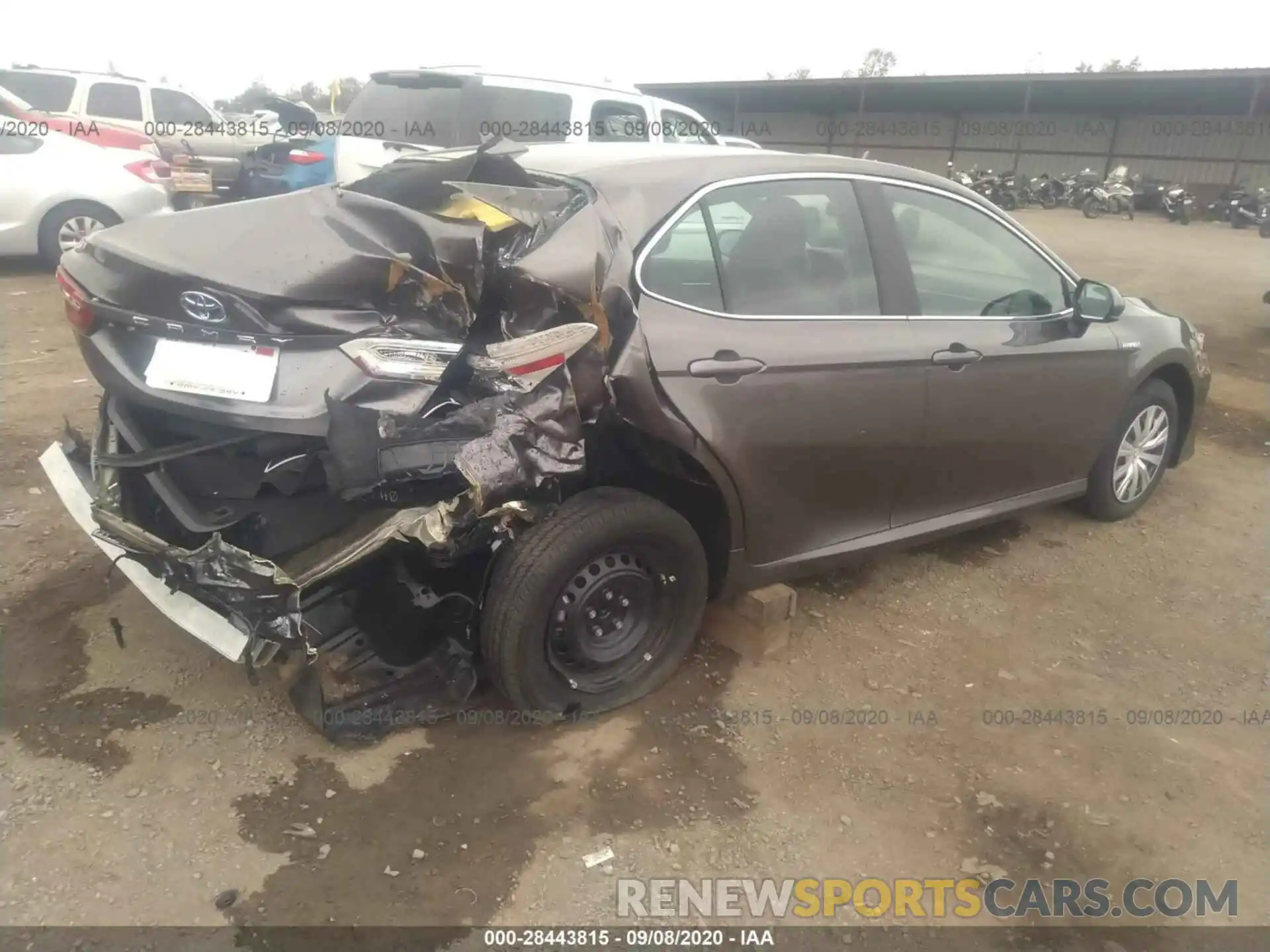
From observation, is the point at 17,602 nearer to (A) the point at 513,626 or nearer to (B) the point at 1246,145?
(A) the point at 513,626

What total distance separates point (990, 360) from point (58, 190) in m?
8.36

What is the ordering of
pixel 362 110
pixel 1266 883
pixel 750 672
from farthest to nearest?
pixel 362 110 < pixel 750 672 < pixel 1266 883

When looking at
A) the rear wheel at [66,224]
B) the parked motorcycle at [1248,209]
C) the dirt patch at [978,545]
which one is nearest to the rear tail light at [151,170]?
the rear wheel at [66,224]

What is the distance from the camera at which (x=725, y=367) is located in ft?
8.94

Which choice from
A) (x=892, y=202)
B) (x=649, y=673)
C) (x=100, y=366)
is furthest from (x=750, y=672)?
(x=100, y=366)

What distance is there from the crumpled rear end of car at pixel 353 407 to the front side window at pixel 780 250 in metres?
0.30

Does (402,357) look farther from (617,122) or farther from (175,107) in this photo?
(175,107)

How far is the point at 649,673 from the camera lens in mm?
2977

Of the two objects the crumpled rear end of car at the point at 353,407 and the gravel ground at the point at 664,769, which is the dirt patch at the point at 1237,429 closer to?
the gravel ground at the point at 664,769

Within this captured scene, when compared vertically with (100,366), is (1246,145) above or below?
above

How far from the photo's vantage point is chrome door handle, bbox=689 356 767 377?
268 cm

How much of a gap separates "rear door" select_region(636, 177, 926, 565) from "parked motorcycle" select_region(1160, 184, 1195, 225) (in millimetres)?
20814

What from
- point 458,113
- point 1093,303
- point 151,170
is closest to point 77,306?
point 1093,303

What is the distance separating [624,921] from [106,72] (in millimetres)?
12537
